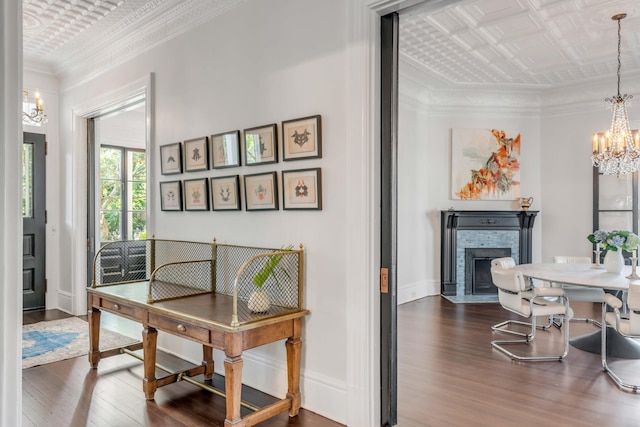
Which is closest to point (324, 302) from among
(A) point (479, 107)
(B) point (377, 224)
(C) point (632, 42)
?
(B) point (377, 224)

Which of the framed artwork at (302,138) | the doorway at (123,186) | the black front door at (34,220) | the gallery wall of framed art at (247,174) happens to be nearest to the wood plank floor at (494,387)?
the gallery wall of framed art at (247,174)

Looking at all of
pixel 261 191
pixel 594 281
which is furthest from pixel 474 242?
pixel 261 191

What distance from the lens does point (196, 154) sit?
3.55 meters

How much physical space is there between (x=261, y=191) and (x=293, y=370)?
1.23 meters

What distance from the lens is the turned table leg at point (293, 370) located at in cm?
264

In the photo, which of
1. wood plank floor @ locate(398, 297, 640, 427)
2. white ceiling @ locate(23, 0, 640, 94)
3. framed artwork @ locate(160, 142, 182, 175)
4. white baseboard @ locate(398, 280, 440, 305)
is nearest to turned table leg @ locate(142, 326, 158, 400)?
framed artwork @ locate(160, 142, 182, 175)

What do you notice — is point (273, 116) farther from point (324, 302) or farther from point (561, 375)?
point (561, 375)

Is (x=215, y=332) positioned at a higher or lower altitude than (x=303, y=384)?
higher

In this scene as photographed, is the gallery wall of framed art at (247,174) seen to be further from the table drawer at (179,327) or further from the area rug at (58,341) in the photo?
the area rug at (58,341)

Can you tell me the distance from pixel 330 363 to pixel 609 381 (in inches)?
89.3

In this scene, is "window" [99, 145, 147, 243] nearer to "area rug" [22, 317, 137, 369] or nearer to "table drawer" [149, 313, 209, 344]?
"area rug" [22, 317, 137, 369]

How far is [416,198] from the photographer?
631 centimetres

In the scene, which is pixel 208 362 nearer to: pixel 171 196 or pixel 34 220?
pixel 171 196

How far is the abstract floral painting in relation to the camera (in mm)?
6582
